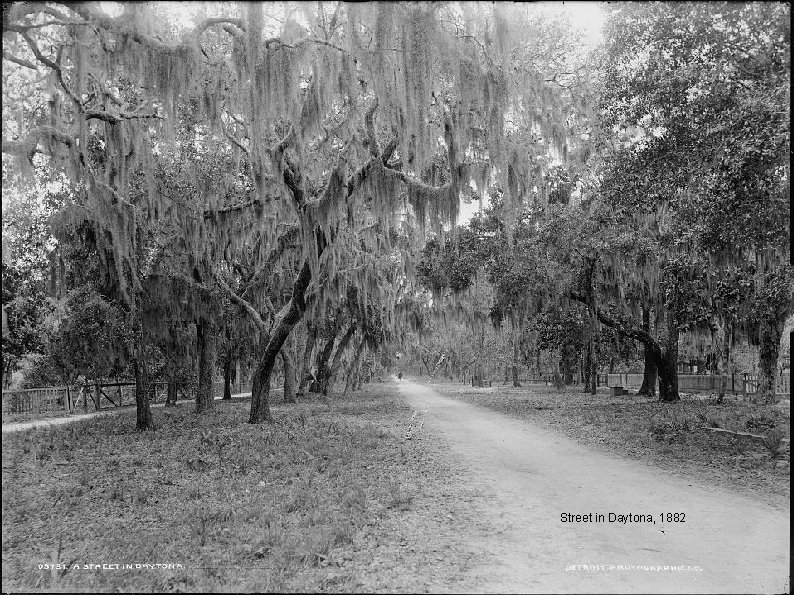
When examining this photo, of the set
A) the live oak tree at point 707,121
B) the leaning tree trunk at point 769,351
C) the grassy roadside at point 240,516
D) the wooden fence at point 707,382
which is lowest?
the wooden fence at point 707,382

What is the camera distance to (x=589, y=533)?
5227 millimetres

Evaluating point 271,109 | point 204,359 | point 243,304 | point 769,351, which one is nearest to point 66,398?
point 204,359

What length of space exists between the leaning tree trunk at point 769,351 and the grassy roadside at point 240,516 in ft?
36.9

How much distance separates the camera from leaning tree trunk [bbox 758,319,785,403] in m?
16.3

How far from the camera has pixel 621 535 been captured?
5172mm

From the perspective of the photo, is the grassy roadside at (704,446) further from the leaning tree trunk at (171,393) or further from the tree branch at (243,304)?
the leaning tree trunk at (171,393)

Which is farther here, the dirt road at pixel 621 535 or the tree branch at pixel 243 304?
the tree branch at pixel 243 304

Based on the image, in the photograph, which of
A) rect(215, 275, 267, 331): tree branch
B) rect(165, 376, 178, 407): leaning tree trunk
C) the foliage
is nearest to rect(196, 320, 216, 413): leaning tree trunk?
rect(215, 275, 267, 331): tree branch

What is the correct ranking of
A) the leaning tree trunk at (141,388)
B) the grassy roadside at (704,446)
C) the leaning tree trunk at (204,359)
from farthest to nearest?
the leaning tree trunk at (204,359) → the leaning tree trunk at (141,388) → the grassy roadside at (704,446)

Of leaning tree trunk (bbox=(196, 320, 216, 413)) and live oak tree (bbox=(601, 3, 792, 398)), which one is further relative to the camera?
leaning tree trunk (bbox=(196, 320, 216, 413))

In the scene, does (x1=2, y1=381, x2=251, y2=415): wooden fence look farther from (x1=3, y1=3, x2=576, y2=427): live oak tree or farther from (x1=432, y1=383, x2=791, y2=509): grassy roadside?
(x1=432, y1=383, x2=791, y2=509): grassy roadside

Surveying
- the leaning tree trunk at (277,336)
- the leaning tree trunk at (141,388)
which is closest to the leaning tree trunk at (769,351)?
the leaning tree trunk at (277,336)

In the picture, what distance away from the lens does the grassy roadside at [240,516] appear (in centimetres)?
452

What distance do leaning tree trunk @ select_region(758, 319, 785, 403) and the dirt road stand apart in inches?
408
